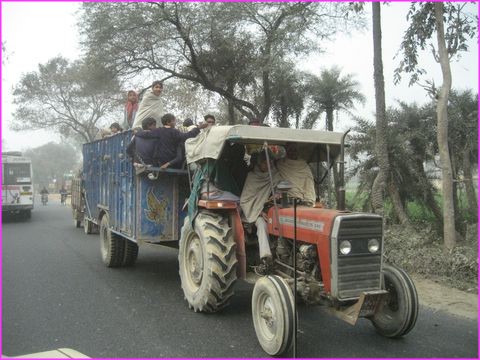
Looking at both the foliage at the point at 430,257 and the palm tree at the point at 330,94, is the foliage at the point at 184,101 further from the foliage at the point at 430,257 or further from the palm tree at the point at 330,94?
the foliage at the point at 430,257

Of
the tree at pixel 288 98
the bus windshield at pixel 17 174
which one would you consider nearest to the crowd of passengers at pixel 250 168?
the tree at pixel 288 98

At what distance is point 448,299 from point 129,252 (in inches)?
218

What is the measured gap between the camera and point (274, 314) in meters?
4.46

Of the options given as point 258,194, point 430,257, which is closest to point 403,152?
point 430,257

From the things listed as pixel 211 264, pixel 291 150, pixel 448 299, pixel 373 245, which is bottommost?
pixel 448 299

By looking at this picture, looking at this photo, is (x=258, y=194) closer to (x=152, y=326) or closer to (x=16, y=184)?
(x=152, y=326)

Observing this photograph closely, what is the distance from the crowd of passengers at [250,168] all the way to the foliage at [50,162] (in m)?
87.6

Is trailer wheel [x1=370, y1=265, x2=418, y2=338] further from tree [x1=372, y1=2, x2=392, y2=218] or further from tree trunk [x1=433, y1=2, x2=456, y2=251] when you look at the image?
tree [x1=372, y1=2, x2=392, y2=218]

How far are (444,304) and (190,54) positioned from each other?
506 inches

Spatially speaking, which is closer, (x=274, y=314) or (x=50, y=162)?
(x=274, y=314)

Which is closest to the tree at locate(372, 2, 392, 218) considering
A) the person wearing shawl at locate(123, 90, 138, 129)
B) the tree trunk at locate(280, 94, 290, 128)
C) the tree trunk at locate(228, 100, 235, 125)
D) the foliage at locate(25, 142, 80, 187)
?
the person wearing shawl at locate(123, 90, 138, 129)

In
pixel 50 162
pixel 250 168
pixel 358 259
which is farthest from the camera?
pixel 50 162

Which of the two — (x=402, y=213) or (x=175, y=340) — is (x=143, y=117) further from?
(x=402, y=213)

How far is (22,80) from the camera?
32.1 m
